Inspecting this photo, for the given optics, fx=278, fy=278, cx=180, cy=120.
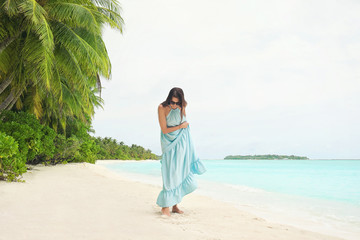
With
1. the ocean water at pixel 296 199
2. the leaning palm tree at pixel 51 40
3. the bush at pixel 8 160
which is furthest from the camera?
the leaning palm tree at pixel 51 40

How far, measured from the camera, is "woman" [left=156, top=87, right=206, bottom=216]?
12.9 feet

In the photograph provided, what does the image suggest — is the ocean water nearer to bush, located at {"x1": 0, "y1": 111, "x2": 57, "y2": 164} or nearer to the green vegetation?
bush, located at {"x1": 0, "y1": 111, "x2": 57, "y2": 164}

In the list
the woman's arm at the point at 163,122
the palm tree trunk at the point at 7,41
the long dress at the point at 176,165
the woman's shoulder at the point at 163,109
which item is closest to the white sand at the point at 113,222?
the long dress at the point at 176,165

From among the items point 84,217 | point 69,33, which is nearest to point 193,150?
point 84,217

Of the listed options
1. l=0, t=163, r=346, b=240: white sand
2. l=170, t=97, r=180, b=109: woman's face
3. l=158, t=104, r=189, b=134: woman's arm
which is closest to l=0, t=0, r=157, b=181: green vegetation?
l=0, t=163, r=346, b=240: white sand

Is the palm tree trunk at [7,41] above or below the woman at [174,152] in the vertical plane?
above

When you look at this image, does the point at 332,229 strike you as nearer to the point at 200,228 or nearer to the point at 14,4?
the point at 200,228

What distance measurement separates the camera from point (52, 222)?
3.11 metres

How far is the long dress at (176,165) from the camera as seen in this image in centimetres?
392

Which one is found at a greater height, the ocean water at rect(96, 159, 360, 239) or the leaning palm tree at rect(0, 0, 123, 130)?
the leaning palm tree at rect(0, 0, 123, 130)

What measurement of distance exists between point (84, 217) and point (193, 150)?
1.75 meters

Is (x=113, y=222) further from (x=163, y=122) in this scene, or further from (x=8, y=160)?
(x=8, y=160)

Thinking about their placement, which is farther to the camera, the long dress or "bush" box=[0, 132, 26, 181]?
"bush" box=[0, 132, 26, 181]

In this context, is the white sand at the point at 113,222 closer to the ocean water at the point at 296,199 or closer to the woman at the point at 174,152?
the woman at the point at 174,152
